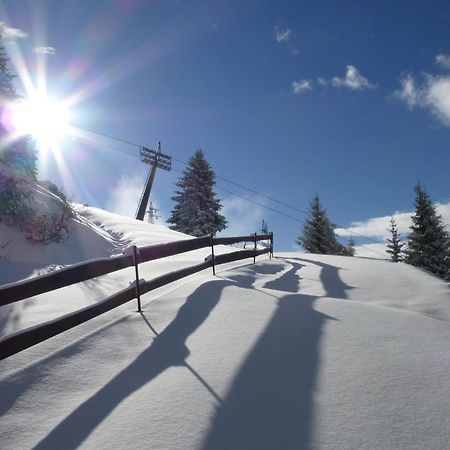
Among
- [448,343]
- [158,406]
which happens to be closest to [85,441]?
[158,406]

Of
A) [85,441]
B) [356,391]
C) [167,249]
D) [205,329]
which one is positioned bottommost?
[85,441]

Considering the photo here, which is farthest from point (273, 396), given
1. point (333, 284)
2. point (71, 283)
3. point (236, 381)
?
point (333, 284)

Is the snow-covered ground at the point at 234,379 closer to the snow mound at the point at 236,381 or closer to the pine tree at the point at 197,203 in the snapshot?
the snow mound at the point at 236,381

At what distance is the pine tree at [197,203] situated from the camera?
3594 cm

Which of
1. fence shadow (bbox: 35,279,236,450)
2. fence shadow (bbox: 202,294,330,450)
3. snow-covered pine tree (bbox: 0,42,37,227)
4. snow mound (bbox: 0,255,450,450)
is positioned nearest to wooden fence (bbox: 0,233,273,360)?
snow mound (bbox: 0,255,450,450)

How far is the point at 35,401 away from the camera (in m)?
3.11

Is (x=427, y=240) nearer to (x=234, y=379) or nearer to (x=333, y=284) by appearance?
(x=333, y=284)

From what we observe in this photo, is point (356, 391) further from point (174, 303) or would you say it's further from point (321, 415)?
point (174, 303)

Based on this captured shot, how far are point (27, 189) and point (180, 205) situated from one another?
24282 mm

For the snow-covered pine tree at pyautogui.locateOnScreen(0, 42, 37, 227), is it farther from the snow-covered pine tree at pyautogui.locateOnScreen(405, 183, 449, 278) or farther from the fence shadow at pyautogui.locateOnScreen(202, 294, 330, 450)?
the snow-covered pine tree at pyautogui.locateOnScreen(405, 183, 449, 278)

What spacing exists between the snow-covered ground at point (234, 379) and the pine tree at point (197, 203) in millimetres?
29933

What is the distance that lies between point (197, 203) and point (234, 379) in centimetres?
3358

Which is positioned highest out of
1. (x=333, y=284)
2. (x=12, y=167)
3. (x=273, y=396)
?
(x=12, y=167)

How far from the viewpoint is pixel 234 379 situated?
11.0 feet
